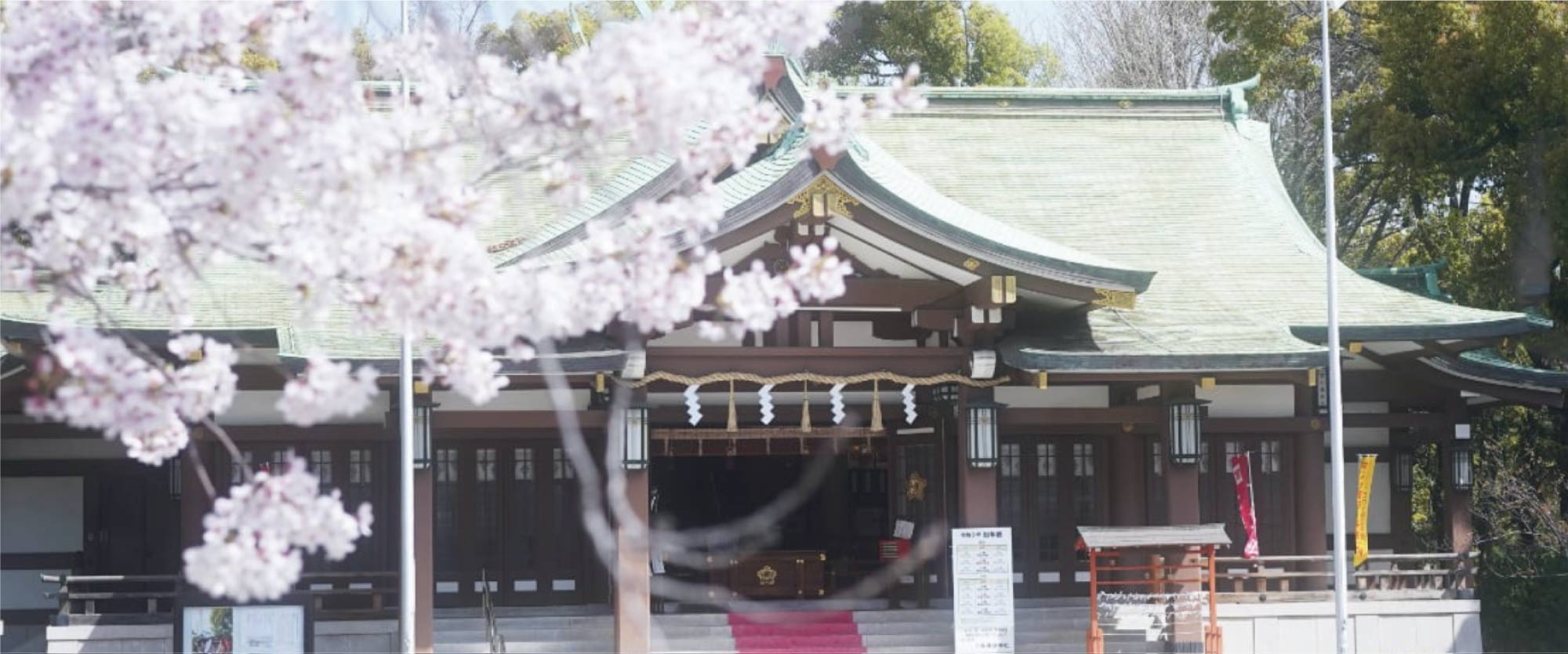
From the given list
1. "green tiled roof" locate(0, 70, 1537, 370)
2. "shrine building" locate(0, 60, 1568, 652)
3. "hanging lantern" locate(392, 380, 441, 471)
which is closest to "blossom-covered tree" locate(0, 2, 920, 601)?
"green tiled roof" locate(0, 70, 1537, 370)

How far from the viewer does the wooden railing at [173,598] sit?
1886 cm

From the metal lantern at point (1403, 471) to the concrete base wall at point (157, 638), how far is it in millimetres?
11340

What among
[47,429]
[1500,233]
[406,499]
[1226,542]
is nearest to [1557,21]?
[1500,233]

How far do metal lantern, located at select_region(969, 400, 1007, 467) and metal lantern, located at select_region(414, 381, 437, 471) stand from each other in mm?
5166

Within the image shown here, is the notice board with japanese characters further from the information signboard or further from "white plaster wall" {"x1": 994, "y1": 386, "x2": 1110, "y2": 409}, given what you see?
the information signboard

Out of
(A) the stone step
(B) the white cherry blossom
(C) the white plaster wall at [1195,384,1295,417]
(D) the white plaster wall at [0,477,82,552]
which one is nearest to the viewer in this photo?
(B) the white cherry blossom

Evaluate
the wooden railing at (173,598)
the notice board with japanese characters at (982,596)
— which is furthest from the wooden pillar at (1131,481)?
the wooden railing at (173,598)

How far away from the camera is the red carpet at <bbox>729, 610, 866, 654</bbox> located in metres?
19.9

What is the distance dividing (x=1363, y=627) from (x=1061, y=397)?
12.5 feet

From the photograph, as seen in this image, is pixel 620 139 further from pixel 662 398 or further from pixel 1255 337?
pixel 1255 337

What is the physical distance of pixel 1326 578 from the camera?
20.9 meters

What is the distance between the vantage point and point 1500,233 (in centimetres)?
2884

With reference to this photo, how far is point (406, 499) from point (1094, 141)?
445 inches

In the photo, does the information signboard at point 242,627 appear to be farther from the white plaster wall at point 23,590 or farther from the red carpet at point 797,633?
the white plaster wall at point 23,590
